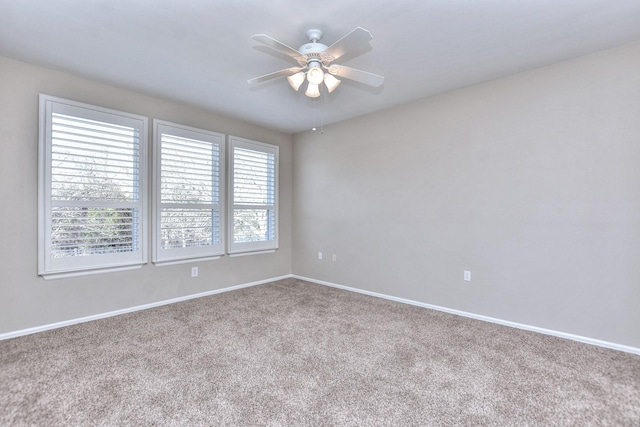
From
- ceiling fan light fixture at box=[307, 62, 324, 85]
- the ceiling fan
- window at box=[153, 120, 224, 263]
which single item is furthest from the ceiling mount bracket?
window at box=[153, 120, 224, 263]

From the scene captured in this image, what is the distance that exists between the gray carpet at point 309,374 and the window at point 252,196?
1607mm

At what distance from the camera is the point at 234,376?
7.09 feet

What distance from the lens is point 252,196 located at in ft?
15.8

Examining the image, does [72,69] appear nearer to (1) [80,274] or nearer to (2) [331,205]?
(1) [80,274]

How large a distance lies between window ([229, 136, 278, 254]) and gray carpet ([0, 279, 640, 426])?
1607 millimetres

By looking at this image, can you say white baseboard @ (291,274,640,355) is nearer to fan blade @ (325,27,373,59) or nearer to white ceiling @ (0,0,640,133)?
white ceiling @ (0,0,640,133)

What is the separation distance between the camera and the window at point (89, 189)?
9.76 feet

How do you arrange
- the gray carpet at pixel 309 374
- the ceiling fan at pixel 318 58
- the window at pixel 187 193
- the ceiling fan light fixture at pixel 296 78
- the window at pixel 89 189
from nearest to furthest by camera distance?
the gray carpet at pixel 309 374
the ceiling fan at pixel 318 58
the ceiling fan light fixture at pixel 296 78
the window at pixel 89 189
the window at pixel 187 193

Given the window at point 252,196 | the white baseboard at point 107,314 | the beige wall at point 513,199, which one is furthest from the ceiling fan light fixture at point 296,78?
the white baseboard at point 107,314

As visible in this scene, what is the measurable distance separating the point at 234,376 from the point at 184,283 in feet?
7.31

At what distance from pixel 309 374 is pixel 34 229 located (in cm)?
296

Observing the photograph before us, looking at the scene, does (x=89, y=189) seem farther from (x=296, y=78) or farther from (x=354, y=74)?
(x=354, y=74)

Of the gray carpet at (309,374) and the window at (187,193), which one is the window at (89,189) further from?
the gray carpet at (309,374)

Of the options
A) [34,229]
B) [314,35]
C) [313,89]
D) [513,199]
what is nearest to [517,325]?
[513,199]
